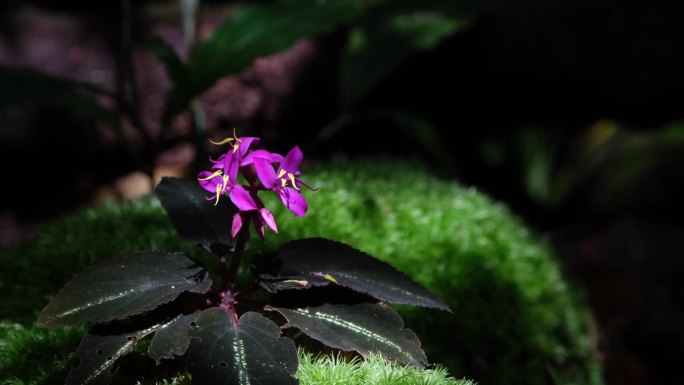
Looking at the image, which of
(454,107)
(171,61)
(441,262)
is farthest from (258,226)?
(454,107)


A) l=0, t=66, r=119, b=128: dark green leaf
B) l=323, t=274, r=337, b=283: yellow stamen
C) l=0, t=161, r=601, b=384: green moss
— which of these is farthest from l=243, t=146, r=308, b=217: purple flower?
l=0, t=66, r=119, b=128: dark green leaf

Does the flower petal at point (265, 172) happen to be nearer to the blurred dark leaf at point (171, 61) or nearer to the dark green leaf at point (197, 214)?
the dark green leaf at point (197, 214)

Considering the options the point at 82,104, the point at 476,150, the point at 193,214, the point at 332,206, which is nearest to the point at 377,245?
the point at 332,206

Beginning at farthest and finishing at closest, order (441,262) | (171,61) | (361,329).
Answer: (171,61) < (441,262) < (361,329)

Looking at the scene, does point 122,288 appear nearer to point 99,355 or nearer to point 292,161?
point 99,355

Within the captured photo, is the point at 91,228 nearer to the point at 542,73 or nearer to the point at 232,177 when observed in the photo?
the point at 232,177

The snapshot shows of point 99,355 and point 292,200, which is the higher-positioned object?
point 292,200

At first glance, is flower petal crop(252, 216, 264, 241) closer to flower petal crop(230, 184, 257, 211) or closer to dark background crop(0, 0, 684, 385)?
flower petal crop(230, 184, 257, 211)
